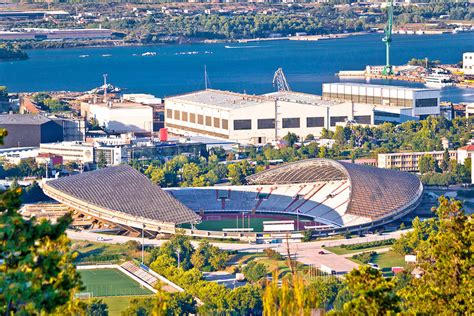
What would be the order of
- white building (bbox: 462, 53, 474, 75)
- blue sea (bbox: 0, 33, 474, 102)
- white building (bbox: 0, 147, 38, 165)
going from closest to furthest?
white building (bbox: 0, 147, 38, 165) < blue sea (bbox: 0, 33, 474, 102) < white building (bbox: 462, 53, 474, 75)

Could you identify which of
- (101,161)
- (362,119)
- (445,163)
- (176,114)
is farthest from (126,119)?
(445,163)

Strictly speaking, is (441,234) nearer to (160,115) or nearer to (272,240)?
(272,240)

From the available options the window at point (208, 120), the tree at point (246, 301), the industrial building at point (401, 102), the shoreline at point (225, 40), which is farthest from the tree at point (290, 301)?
the shoreline at point (225, 40)

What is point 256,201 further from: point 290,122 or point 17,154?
point 290,122

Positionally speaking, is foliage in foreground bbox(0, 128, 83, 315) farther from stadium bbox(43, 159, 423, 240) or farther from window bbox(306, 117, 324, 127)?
window bbox(306, 117, 324, 127)

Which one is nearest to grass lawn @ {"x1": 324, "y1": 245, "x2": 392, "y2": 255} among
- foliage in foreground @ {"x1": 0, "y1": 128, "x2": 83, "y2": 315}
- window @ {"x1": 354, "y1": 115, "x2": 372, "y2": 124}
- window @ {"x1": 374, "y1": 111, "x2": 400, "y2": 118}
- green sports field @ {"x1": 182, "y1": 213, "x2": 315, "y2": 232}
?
green sports field @ {"x1": 182, "y1": 213, "x2": 315, "y2": 232}

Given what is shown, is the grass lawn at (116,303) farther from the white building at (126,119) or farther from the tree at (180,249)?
the white building at (126,119)

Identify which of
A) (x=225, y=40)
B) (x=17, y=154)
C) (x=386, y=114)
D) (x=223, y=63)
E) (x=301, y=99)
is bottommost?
(x=225, y=40)
